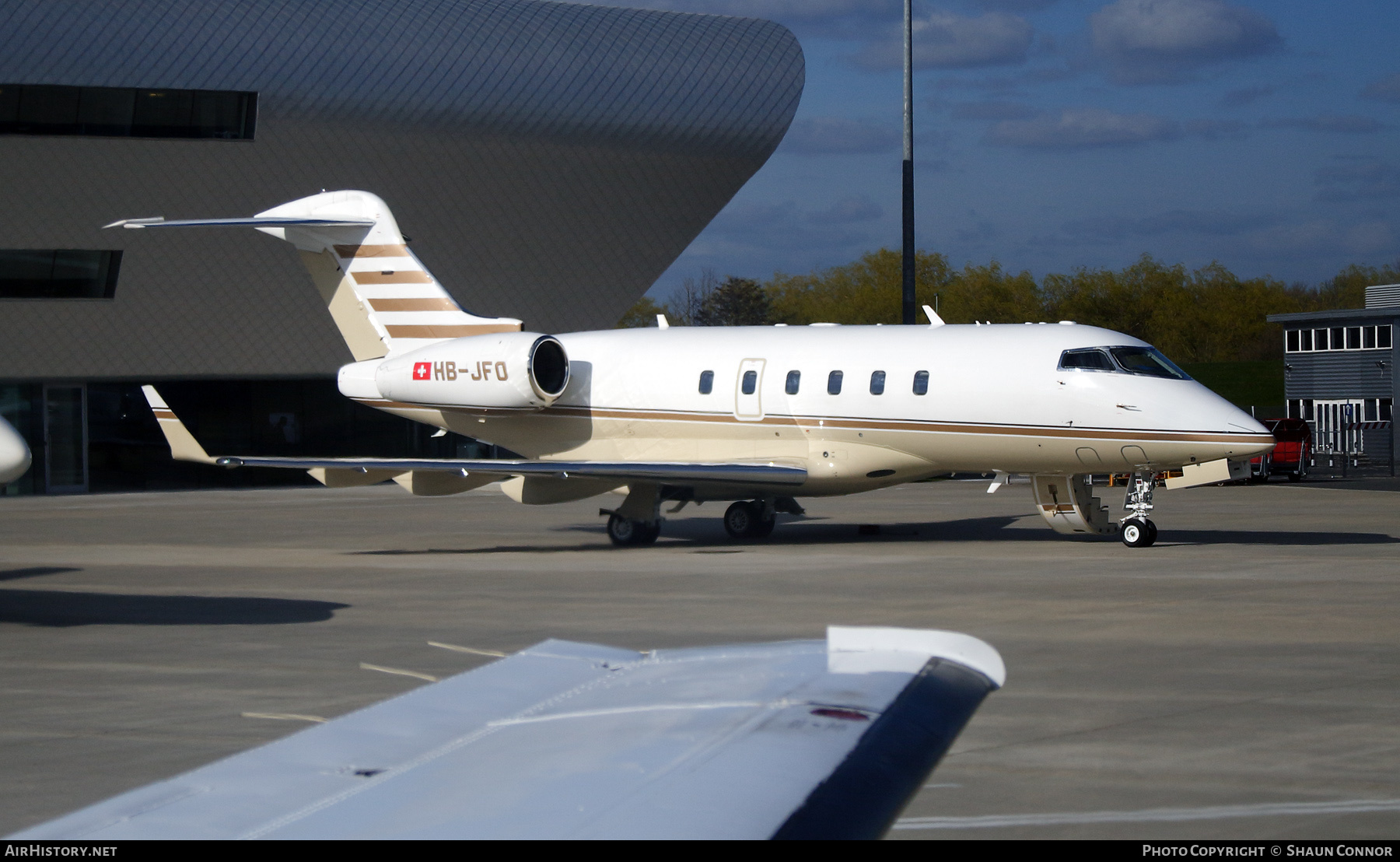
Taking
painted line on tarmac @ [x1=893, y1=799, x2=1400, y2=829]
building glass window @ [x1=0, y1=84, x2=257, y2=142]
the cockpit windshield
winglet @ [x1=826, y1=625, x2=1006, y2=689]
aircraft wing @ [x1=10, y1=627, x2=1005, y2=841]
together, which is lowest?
painted line on tarmac @ [x1=893, y1=799, x2=1400, y2=829]

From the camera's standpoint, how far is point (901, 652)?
3602mm

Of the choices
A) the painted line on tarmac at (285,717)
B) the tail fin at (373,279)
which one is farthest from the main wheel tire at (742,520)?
the painted line on tarmac at (285,717)

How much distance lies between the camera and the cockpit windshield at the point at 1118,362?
1780cm

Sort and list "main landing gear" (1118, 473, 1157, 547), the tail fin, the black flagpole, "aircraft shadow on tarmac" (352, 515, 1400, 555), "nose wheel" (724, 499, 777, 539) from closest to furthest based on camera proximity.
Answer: "main landing gear" (1118, 473, 1157, 547), "aircraft shadow on tarmac" (352, 515, 1400, 555), "nose wheel" (724, 499, 777, 539), the tail fin, the black flagpole

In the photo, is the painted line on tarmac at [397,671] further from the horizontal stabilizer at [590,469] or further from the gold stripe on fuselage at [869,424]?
the gold stripe on fuselage at [869,424]

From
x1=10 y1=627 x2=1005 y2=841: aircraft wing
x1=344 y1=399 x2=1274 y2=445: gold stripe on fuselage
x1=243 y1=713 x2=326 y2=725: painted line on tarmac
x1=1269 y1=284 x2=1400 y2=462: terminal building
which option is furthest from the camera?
x1=1269 y1=284 x2=1400 y2=462: terminal building

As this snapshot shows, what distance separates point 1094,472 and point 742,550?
183 inches

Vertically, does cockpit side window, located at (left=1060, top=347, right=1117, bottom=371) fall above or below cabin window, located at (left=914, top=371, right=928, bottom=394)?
above

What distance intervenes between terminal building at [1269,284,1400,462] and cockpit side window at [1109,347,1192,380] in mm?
28825

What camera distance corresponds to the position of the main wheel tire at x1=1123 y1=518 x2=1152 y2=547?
60.1 ft

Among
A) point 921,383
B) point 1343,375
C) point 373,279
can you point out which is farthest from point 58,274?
point 1343,375

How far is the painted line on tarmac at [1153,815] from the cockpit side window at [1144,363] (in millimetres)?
12108

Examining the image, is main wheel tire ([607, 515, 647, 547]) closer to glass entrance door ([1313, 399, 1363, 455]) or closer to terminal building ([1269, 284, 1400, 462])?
terminal building ([1269, 284, 1400, 462])

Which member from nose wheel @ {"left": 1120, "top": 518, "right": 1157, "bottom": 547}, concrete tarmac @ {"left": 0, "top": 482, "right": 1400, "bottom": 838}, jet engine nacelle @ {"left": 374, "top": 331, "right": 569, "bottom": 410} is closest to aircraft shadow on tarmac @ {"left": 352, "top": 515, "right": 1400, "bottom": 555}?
concrete tarmac @ {"left": 0, "top": 482, "right": 1400, "bottom": 838}
